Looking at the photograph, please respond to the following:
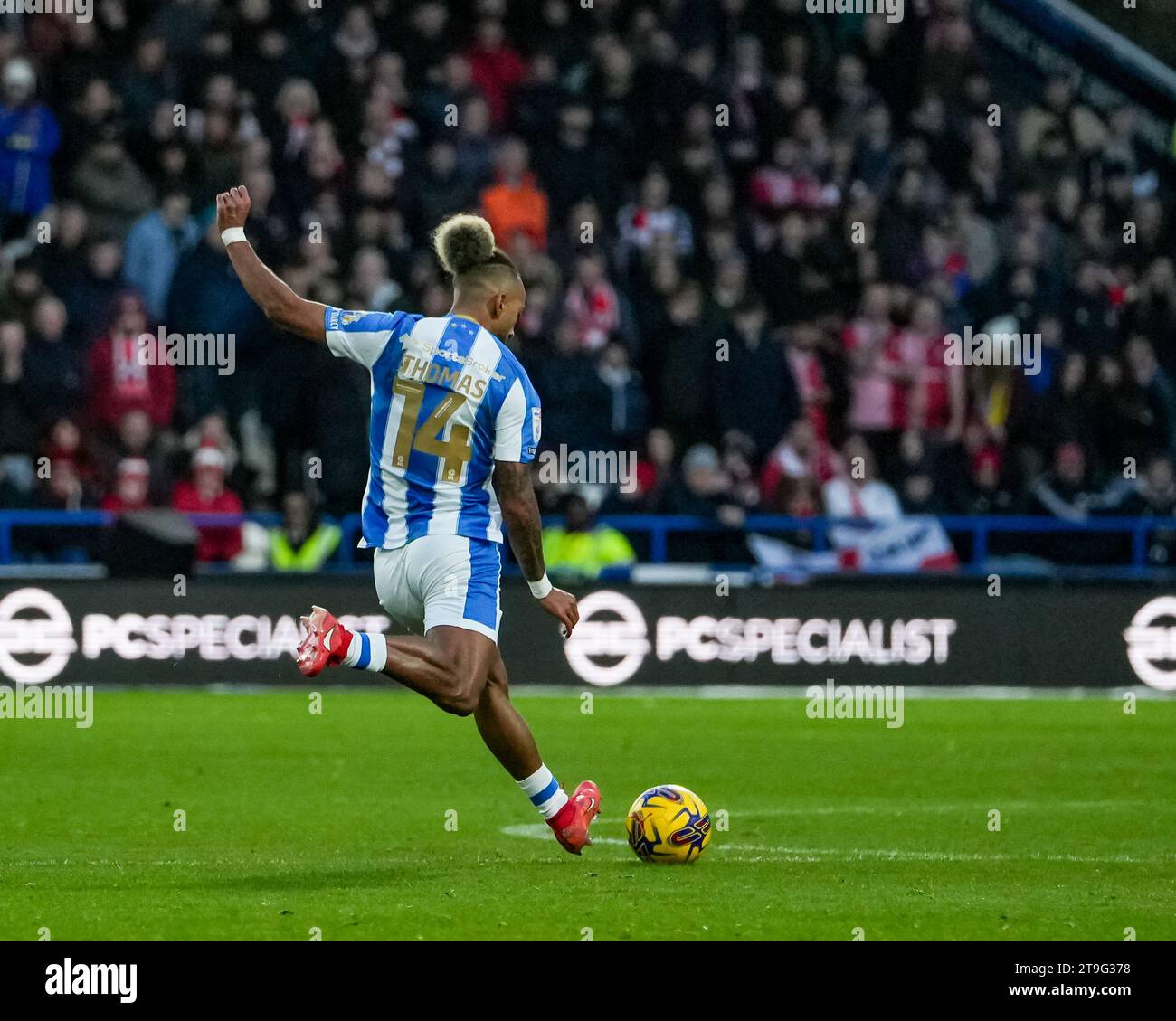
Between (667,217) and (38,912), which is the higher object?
(667,217)

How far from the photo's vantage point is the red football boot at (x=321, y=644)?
8031 millimetres

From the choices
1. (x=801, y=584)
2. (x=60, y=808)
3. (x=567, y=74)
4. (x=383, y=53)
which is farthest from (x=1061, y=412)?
(x=60, y=808)

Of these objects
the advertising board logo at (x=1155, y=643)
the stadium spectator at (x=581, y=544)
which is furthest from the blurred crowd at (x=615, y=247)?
the advertising board logo at (x=1155, y=643)

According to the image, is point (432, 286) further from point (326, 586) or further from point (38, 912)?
point (38, 912)

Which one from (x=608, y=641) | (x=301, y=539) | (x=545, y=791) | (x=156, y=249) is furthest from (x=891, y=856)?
(x=156, y=249)

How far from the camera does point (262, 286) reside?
28.0ft

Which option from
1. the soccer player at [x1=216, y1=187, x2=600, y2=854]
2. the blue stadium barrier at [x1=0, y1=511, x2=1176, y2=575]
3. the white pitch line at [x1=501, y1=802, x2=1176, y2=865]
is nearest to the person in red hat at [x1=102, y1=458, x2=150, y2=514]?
the blue stadium barrier at [x1=0, y1=511, x2=1176, y2=575]

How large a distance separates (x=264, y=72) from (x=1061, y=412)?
762cm

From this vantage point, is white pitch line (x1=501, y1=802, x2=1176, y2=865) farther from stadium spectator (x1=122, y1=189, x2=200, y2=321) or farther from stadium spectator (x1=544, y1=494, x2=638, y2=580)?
stadium spectator (x1=122, y1=189, x2=200, y2=321)

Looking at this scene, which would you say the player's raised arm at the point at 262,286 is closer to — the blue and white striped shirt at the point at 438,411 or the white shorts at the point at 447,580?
the blue and white striped shirt at the point at 438,411

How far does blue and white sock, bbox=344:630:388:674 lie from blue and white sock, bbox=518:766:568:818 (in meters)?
0.95

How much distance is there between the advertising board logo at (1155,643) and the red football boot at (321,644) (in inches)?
429

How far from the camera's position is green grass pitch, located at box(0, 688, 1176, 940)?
7523 millimetres

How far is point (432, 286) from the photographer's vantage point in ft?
61.2
